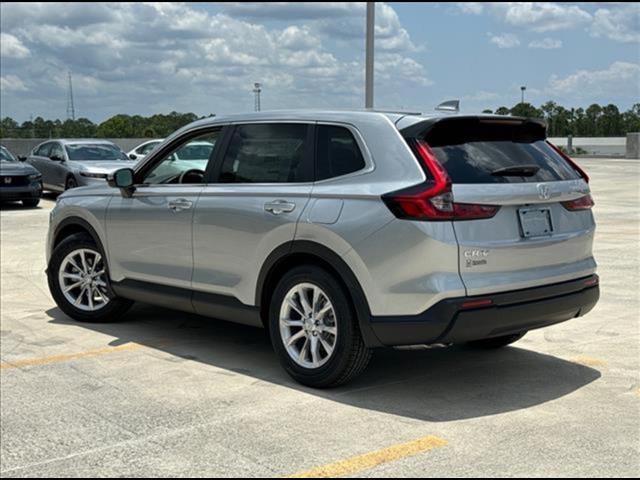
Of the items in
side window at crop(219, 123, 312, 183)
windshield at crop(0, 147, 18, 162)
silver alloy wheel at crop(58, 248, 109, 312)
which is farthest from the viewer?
windshield at crop(0, 147, 18, 162)

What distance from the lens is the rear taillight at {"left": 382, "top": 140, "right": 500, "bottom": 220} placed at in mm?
A: 4895

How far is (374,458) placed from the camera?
4.26 meters

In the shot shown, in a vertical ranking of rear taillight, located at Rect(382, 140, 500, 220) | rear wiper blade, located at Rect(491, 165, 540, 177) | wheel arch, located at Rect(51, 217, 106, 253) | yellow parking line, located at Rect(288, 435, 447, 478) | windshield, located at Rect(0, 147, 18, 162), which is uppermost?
rear wiper blade, located at Rect(491, 165, 540, 177)

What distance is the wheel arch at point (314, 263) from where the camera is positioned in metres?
5.14

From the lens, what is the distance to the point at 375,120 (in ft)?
17.7

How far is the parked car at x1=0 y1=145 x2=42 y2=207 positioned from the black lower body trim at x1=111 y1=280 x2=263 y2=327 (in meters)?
12.7

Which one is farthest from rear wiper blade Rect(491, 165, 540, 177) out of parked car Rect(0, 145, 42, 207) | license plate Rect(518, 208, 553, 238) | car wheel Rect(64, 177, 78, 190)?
car wheel Rect(64, 177, 78, 190)

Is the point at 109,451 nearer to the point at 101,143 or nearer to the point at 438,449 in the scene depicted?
the point at 438,449

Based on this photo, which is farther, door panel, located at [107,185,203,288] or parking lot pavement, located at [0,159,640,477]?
door panel, located at [107,185,203,288]

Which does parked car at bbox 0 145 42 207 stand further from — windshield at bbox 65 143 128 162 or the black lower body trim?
the black lower body trim

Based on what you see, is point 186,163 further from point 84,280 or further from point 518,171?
point 518,171

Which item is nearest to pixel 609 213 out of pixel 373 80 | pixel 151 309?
pixel 373 80

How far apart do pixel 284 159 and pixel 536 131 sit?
5.62 ft

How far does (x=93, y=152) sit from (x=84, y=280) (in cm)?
1451
